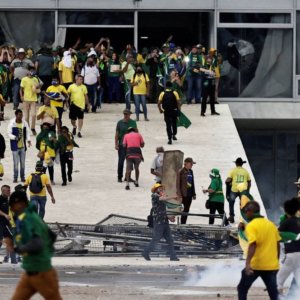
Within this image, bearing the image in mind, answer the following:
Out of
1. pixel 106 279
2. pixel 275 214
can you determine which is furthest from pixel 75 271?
pixel 275 214

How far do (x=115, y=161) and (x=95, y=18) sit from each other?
1022 centimetres

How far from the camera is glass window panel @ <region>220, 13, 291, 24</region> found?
40094 mm

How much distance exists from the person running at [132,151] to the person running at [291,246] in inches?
467

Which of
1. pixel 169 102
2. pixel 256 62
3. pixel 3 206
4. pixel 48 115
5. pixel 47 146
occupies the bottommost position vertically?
pixel 3 206

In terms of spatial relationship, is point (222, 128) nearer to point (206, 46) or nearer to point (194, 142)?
point (194, 142)

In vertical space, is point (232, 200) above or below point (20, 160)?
below

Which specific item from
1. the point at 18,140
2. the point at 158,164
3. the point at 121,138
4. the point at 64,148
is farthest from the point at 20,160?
the point at 158,164

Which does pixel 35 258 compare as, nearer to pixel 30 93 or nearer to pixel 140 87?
pixel 30 93

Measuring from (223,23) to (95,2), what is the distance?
3.67 m

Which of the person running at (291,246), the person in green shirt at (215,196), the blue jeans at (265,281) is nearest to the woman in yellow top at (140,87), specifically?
the person in green shirt at (215,196)

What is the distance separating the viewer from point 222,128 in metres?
34.4

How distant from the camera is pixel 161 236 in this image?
843 inches

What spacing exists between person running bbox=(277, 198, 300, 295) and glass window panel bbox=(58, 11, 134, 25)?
962 inches

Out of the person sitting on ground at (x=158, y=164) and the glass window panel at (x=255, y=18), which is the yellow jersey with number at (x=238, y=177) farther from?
the glass window panel at (x=255, y=18)
